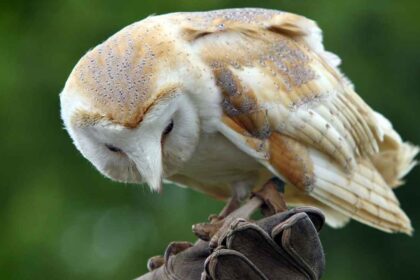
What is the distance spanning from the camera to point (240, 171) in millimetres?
4543

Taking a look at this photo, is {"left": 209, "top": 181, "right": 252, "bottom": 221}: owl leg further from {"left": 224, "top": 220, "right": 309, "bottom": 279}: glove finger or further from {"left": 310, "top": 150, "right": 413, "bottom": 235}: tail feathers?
{"left": 224, "top": 220, "right": 309, "bottom": 279}: glove finger

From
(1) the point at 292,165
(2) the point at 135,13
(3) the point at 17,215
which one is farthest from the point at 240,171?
(3) the point at 17,215

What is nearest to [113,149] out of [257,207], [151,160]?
[151,160]

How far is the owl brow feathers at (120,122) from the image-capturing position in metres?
4.09

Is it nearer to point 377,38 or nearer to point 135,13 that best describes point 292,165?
point 135,13

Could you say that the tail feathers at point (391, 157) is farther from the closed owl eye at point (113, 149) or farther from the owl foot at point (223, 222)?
the closed owl eye at point (113, 149)

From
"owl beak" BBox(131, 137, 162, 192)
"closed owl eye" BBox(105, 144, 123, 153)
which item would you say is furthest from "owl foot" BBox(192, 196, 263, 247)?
"closed owl eye" BBox(105, 144, 123, 153)

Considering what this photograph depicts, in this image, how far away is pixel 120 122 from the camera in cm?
408

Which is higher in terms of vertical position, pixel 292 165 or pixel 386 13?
pixel 292 165

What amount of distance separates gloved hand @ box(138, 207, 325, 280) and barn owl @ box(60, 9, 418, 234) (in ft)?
1.07

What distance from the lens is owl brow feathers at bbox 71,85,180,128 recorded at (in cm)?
409

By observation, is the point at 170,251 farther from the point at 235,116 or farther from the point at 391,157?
the point at 391,157

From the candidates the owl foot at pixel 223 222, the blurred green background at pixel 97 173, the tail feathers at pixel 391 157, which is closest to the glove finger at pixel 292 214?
Answer: the owl foot at pixel 223 222

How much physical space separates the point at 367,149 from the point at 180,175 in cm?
58
